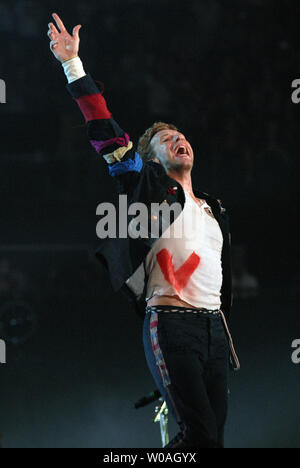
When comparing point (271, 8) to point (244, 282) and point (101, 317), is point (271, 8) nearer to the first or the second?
point (244, 282)

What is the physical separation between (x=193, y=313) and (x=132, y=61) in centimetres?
259

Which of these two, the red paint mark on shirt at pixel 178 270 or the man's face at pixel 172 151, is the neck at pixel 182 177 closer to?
the man's face at pixel 172 151

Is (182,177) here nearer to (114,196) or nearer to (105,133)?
(105,133)

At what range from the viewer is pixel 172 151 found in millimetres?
2365

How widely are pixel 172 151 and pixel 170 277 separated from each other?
22.4 inches

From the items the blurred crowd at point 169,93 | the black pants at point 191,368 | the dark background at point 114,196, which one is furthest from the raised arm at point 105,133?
the blurred crowd at point 169,93

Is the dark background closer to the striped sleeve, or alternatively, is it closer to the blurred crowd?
the blurred crowd

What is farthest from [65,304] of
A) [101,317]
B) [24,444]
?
[24,444]

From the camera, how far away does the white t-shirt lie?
212 cm

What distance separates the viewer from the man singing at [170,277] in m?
1.96

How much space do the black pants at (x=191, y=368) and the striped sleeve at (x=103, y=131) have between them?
554 mm

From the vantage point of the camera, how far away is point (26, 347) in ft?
10.9

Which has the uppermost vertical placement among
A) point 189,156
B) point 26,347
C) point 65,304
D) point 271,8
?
point 271,8

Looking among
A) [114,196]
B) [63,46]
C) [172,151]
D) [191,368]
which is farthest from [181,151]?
[114,196]
